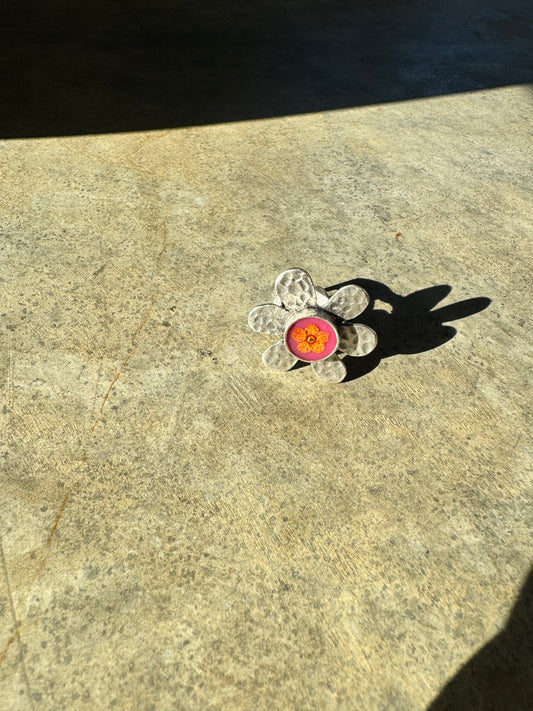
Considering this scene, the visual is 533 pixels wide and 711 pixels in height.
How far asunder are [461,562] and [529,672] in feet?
1.41

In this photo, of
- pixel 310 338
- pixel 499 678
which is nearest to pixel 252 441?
pixel 310 338

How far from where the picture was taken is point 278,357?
2961mm

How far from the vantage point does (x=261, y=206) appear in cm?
410

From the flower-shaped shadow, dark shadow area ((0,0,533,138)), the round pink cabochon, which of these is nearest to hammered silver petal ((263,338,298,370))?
the flower-shaped shadow

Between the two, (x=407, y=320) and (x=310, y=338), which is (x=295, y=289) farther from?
(x=407, y=320)

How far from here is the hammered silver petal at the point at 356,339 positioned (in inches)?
113

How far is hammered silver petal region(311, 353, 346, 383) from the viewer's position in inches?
116

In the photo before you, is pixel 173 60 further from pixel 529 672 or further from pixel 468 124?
pixel 529 672

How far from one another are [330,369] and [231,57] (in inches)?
163

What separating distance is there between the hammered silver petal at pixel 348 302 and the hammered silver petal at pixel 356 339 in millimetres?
59

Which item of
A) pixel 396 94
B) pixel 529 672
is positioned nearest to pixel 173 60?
pixel 396 94

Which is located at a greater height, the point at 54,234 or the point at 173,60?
the point at 173,60

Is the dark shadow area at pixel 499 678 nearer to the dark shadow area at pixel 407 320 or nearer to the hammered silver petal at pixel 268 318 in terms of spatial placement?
the dark shadow area at pixel 407 320

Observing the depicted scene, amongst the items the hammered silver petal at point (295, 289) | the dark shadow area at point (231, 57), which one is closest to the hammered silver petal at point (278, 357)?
the hammered silver petal at point (295, 289)
